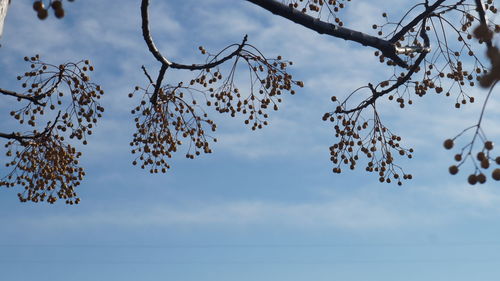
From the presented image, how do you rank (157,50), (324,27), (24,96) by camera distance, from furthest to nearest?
(24,96)
(157,50)
(324,27)

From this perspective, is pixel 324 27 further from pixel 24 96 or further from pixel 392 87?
pixel 24 96

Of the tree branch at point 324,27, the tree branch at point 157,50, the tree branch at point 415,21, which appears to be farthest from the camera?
the tree branch at point 415,21

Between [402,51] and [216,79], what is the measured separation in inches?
103

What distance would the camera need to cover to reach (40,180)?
31.6 feet

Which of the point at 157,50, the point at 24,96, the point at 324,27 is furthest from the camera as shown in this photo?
the point at 24,96

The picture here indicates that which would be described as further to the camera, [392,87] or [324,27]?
[392,87]

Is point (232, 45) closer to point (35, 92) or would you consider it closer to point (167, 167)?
point (167, 167)

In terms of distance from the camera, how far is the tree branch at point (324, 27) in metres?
6.75

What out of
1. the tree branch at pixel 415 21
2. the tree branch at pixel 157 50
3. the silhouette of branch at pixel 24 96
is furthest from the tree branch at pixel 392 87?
the silhouette of branch at pixel 24 96

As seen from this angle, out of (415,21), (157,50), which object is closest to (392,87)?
(415,21)

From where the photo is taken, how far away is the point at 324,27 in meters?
7.08

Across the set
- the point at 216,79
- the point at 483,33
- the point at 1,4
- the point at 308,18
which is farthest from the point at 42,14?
the point at 216,79

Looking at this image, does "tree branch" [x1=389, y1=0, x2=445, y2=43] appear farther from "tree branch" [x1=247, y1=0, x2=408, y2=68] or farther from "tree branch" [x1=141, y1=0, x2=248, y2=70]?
"tree branch" [x1=141, y1=0, x2=248, y2=70]

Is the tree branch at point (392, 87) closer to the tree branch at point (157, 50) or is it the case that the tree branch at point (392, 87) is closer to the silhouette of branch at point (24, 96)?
the tree branch at point (157, 50)
